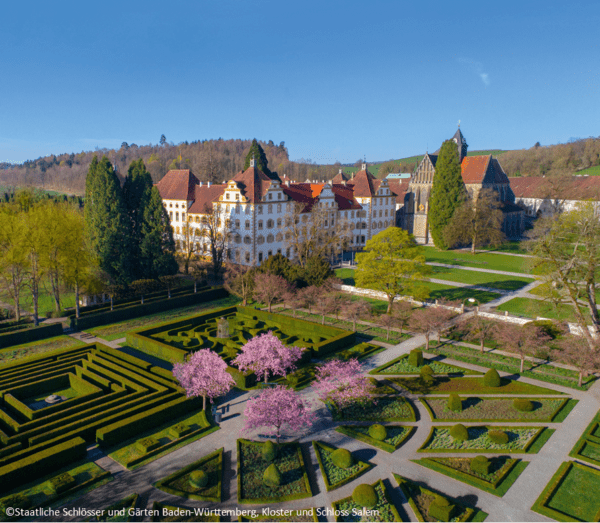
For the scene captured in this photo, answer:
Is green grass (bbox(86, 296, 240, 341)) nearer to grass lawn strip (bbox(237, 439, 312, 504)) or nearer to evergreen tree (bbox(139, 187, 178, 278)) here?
evergreen tree (bbox(139, 187, 178, 278))

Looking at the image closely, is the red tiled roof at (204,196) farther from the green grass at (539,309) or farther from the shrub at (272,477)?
Answer: the shrub at (272,477)

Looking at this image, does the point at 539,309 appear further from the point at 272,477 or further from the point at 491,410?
the point at 272,477

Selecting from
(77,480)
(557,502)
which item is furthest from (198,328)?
(557,502)

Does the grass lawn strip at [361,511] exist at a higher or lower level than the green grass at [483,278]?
lower

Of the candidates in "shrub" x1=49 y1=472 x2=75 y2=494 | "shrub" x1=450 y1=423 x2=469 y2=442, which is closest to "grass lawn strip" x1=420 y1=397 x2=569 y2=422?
"shrub" x1=450 y1=423 x2=469 y2=442

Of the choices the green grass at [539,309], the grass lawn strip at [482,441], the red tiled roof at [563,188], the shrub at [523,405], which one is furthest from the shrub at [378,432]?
the red tiled roof at [563,188]
